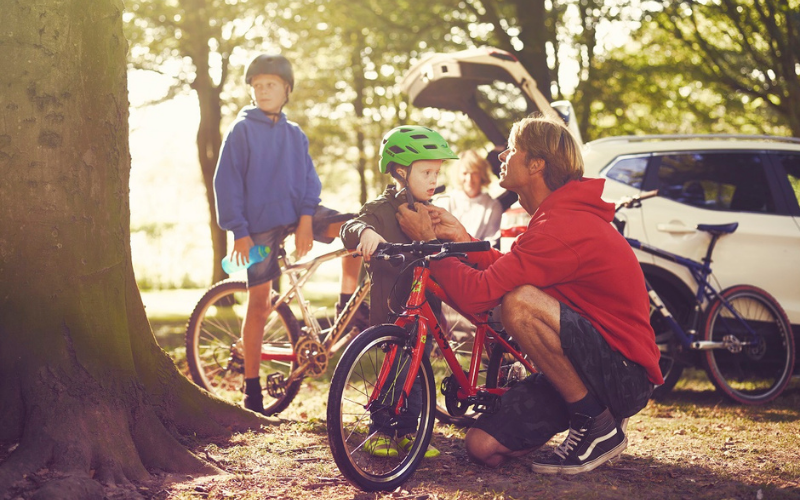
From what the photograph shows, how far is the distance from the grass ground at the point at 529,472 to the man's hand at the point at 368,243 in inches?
42.8

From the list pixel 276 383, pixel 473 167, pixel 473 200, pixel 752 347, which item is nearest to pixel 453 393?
pixel 276 383

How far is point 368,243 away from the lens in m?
3.70

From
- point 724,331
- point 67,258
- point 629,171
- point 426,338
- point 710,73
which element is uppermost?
point 710,73

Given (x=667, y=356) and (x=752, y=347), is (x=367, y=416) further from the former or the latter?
(x=752, y=347)

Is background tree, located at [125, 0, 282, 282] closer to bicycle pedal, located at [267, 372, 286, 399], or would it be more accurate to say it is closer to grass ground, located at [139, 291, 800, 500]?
bicycle pedal, located at [267, 372, 286, 399]

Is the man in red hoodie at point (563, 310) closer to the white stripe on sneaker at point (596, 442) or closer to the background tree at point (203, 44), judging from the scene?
the white stripe on sneaker at point (596, 442)

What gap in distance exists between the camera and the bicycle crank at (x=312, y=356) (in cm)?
523

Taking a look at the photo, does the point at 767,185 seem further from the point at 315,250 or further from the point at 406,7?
the point at 406,7

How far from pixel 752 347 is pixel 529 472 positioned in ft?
10.6

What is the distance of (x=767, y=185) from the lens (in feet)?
21.2

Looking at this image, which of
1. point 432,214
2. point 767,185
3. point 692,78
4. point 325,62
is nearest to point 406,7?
point 325,62

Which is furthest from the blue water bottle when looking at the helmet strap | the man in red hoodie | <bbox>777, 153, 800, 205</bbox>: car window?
<bbox>777, 153, 800, 205</bbox>: car window

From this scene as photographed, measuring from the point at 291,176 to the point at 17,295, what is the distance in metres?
2.09

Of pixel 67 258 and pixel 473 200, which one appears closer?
pixel 67 258
